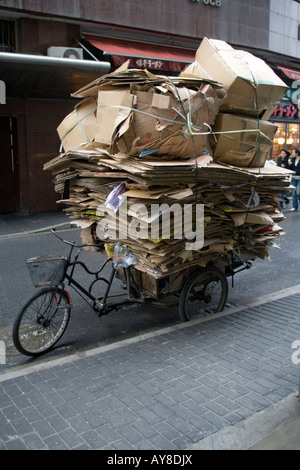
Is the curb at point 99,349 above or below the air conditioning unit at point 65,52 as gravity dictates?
below

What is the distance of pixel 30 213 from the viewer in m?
12.9

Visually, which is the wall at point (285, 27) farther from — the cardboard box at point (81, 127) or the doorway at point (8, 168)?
the cardboard box at point (81, 127)

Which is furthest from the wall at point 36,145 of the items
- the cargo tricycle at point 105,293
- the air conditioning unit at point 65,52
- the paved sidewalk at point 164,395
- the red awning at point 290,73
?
the red awning at point 290,73

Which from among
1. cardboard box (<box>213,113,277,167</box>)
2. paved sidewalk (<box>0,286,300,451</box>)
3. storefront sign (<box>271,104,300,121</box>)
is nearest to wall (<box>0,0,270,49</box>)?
storefront sign (<box>271,104,300,121</box>)

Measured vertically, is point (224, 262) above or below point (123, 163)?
below

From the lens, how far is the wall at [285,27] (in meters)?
18.8

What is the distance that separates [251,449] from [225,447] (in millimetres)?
177

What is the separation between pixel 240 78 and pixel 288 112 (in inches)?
688

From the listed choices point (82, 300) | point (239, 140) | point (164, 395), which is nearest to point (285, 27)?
point (239, 140)

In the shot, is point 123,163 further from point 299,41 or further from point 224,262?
point 299,41

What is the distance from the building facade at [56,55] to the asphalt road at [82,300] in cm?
323

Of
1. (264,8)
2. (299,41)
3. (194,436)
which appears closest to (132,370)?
(194,436)

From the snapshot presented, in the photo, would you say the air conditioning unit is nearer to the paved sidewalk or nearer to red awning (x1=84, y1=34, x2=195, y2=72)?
red awning (x1=84, y1=34, x2=195, y2=72)

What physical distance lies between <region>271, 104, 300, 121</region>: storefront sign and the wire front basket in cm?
1815
